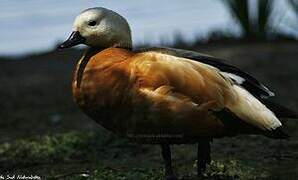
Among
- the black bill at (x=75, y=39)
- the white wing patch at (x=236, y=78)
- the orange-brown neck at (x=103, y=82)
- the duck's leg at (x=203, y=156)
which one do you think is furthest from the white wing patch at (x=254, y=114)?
the black bill at (x=75, y=39)

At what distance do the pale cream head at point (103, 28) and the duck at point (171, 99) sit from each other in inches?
6.6

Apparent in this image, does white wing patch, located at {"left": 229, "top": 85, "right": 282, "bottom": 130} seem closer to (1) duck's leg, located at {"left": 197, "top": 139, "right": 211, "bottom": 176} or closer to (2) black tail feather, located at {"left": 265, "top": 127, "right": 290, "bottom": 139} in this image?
(2) black tail feather, located at {"left": 265, "top": 127, "right": 290, "bottom": 139}

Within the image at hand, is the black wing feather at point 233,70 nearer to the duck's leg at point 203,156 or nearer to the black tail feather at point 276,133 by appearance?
the black tail feather at point 276,133

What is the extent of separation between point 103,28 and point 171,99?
30.4 inches

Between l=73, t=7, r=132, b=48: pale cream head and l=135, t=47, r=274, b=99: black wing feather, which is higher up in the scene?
l=73, t=7, r=132, b=48: pale cream head

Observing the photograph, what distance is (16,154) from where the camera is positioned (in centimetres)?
768

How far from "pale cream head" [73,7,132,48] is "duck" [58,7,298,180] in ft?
0.55

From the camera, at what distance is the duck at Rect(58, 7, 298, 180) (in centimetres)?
559

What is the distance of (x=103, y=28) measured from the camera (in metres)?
6.01

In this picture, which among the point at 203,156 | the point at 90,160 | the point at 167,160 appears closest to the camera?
the point at 167,160

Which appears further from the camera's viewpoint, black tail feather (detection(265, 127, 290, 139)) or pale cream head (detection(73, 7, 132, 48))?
pale cream head (detection(73, 7, 132, 48))

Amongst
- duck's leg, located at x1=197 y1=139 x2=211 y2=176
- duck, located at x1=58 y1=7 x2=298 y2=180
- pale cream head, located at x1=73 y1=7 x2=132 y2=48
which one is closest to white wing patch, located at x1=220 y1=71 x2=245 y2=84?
duck, located at x1=58 y1=7 x2=298 y2=180

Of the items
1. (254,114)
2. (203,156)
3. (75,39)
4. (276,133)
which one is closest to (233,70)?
(254,114)

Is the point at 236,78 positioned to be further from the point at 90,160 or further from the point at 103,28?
the point at 90,160
